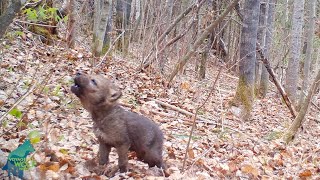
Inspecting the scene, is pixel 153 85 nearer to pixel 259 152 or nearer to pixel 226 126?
pixel 226 126

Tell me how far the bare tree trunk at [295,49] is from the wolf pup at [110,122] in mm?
13013

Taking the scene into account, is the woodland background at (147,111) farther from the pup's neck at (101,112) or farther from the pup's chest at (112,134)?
the pup's neck at (101,112)

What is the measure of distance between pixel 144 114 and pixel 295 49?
10.7 m

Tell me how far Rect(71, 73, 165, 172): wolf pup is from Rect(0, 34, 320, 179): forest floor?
0.29m

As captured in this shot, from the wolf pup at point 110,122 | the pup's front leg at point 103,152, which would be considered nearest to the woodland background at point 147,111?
the pup's front leg at point 103,152

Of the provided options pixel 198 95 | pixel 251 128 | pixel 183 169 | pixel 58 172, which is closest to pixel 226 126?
pixel 251 128

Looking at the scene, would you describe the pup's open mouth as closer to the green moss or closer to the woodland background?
the woodland background

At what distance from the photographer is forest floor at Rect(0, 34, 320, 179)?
520 centimetres

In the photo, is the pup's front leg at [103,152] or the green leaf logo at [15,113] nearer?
the green leaf logo at [15,113]

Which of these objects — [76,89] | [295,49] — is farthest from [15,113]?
[295,49]

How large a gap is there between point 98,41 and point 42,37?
4.79 feet

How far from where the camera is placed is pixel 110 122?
16.4ft

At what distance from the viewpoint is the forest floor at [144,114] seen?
5203mm

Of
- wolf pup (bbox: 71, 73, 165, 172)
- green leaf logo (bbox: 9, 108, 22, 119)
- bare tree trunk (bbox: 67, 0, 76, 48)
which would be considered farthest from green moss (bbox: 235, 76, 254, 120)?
green leaf logo (bbox: 9, 108, 22, 119)
